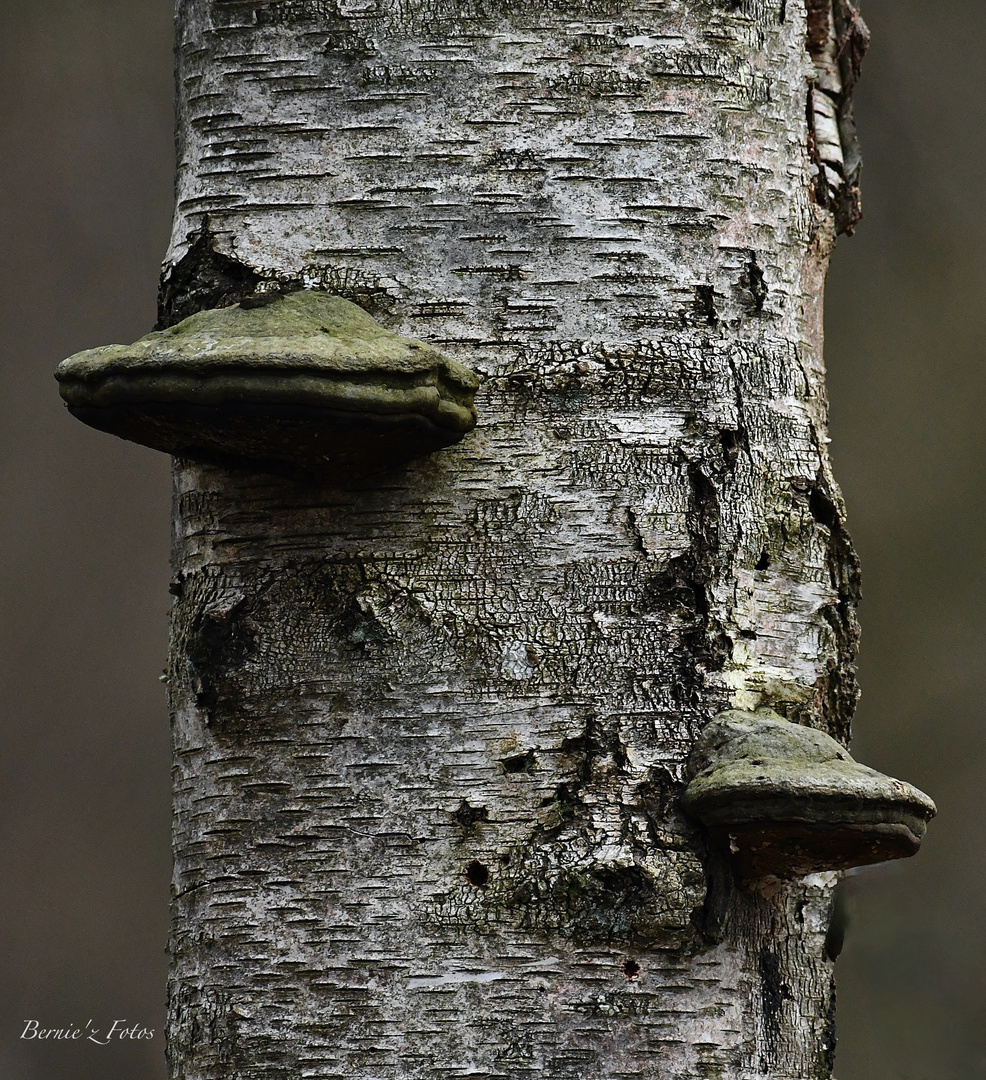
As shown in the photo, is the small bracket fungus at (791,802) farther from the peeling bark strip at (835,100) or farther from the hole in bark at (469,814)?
the peeling bark strip at (835,100)

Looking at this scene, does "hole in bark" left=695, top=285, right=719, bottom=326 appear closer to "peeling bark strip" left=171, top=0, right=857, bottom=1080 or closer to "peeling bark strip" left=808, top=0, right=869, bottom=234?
"peeling bark strip" left=171, top=0, right=857, bottom=1080

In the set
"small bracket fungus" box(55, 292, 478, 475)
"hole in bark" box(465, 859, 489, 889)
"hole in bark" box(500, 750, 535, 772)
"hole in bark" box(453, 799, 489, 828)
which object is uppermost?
"small bracket fungus" box(55, 292, 478, 475)

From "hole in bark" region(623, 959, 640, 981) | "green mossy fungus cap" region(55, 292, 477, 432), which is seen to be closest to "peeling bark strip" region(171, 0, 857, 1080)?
"hole in bark" region(623, 959, 640, 981)

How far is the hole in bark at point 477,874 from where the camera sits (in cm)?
188

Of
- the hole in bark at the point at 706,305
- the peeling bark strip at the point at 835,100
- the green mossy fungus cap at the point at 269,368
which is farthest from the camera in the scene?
the peeling bark strip at the point at 835,100

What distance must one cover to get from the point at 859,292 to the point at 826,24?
538 cm

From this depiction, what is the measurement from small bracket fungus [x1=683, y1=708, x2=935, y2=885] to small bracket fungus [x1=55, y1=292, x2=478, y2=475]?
0.51m

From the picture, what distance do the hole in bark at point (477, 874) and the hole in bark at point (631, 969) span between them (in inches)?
7.6

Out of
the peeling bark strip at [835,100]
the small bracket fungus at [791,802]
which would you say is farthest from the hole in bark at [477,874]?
the peeling bark strip at [835,100]

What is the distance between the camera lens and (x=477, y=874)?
188 centimetres

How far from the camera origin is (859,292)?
7520 mm

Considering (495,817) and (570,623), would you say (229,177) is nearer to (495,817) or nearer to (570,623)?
(570,623)

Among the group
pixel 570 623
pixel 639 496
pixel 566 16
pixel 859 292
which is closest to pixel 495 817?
pixel 570 623

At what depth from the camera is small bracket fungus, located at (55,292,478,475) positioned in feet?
5.71
